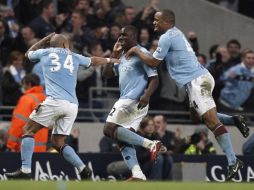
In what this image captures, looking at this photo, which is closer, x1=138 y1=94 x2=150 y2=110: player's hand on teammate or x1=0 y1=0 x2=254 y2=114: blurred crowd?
x1=138 y1=94 x2=150 y2=110: player's hand on teammate

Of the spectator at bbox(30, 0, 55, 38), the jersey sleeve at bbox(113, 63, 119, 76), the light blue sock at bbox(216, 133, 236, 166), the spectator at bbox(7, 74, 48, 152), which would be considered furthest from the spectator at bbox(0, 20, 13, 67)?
the light blue sock at bbox(216, 133, 236, 166)

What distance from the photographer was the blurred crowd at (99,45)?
26.2 m

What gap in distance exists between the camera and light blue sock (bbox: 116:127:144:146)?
69.1 ft

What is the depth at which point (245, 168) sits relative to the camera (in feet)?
75.9

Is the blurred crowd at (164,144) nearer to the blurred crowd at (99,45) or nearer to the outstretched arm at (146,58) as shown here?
the blurred crowd at (99,45)

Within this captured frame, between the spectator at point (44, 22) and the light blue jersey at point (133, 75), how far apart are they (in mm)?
5524

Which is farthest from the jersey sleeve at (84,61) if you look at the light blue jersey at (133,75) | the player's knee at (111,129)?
the player's knee at (111,129)

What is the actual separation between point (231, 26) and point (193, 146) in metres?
6.04

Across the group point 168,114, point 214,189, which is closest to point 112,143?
point 168,114

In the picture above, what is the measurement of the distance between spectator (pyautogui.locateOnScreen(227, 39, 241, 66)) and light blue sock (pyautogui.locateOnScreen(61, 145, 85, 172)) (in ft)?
22.5

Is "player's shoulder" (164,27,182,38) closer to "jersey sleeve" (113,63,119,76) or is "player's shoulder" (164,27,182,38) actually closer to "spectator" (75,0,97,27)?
"jersey sleeve" (113,63,119,76)

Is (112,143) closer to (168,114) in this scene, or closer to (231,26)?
(168,114)

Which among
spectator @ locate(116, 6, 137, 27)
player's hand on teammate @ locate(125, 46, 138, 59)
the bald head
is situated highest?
spectator @ locate(116, 6, 137, 27)

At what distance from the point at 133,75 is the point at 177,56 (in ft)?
2.54
